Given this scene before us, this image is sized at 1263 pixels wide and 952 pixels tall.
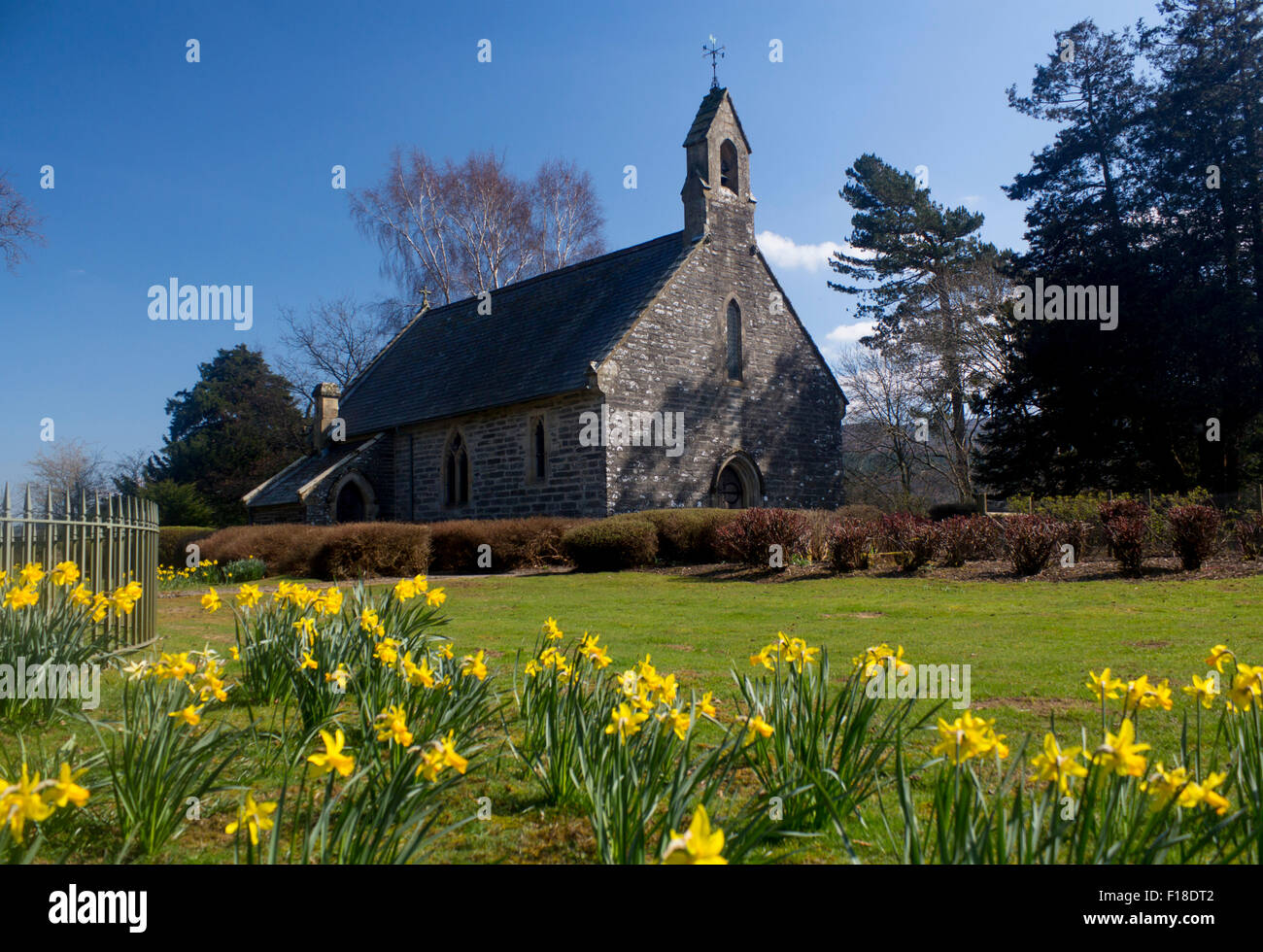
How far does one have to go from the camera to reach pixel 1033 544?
1344cm

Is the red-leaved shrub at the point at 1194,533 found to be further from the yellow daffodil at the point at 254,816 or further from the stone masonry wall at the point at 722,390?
the yellow daffodil at the point at 254,816

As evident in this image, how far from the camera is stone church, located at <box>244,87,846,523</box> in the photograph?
2152cm

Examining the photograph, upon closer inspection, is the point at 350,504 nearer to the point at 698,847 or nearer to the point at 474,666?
the point at 474,666

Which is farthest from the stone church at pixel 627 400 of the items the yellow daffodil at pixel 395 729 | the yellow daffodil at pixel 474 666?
the yellow daffodil at pixel 395 729

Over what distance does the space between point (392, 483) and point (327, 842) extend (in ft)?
84.5

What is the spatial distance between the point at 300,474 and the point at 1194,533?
1007 inches

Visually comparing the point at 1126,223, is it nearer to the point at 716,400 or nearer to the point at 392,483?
the point at 716,400

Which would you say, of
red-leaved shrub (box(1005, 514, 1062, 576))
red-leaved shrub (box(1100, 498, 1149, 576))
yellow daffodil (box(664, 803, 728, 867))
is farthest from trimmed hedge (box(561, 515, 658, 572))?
yellow daffodil (box(664, 803, 728, 867))

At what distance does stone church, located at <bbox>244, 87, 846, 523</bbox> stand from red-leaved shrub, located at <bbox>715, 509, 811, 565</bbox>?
506 centimetres

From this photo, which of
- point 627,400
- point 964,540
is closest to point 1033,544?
point 964,540

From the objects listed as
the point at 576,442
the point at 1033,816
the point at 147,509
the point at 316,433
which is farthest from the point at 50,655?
the point at 316,433

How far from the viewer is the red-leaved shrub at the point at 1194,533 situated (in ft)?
41.9

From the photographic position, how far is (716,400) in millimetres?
23391

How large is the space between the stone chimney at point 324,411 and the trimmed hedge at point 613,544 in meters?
15.1
